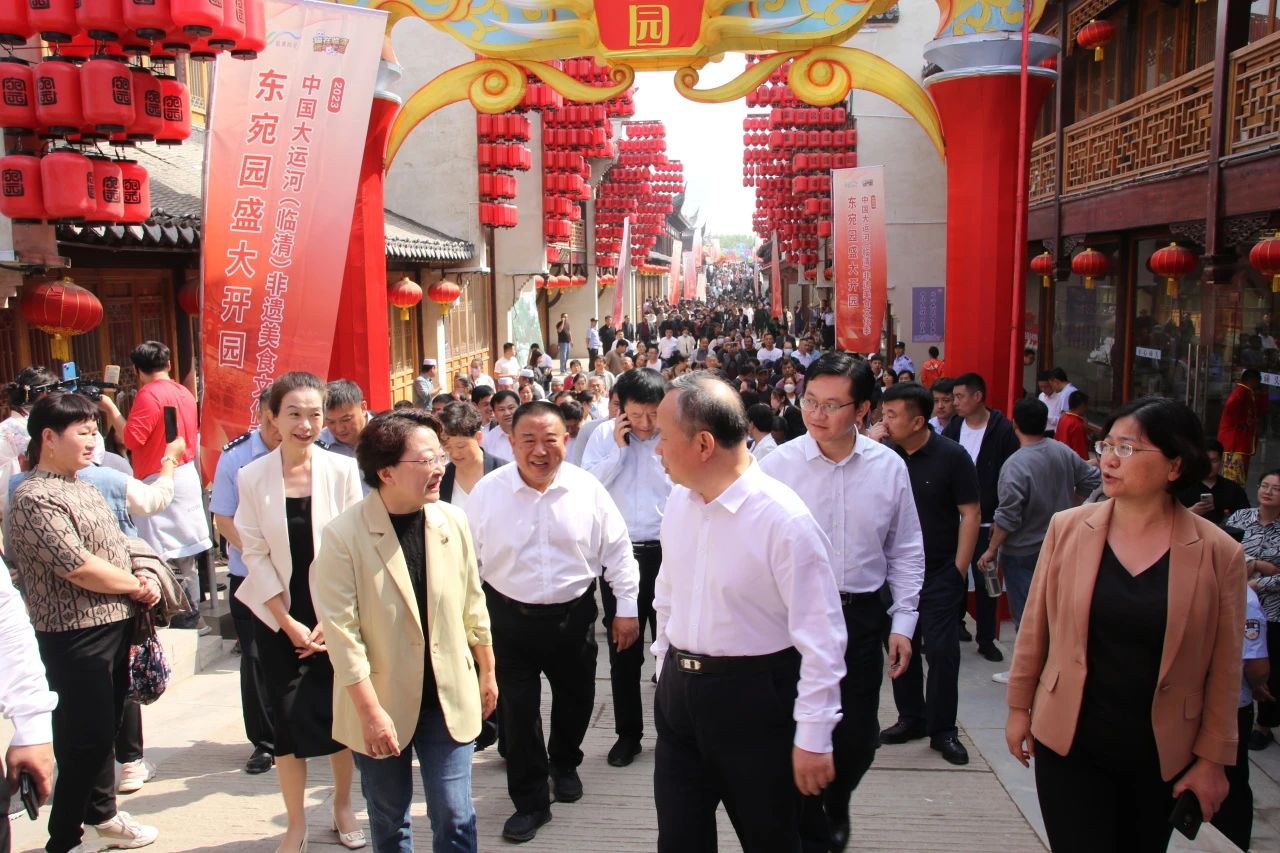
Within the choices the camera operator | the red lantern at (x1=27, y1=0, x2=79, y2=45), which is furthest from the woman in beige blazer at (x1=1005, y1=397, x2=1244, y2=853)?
the red lantern at (x1=27, y1=0, x2=79, y2=45)

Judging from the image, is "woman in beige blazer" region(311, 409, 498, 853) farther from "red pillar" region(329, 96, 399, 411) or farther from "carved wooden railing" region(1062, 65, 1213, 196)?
"carved wooden railing" region(1062, 65, 1213, 196)

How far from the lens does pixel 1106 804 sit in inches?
124

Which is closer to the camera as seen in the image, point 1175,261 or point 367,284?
point 367,284

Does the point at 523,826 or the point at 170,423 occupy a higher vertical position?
the point at 170,423

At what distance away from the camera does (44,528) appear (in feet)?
12.5

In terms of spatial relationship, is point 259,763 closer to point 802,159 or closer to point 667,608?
point 667,608

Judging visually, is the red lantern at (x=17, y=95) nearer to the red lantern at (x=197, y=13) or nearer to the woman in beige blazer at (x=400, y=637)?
the red lantern at (x=197, y=13)

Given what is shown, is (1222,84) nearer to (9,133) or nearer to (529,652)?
(529,652)

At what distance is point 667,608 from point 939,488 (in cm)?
244

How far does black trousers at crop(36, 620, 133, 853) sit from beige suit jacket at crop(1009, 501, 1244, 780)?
3.31m

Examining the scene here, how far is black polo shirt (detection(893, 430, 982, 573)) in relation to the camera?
5.34m

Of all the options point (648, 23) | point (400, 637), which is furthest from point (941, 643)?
point (648, 23)

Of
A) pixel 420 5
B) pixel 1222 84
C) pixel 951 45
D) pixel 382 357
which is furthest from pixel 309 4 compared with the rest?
pixel 1222 84

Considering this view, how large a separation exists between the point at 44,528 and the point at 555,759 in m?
2.33
